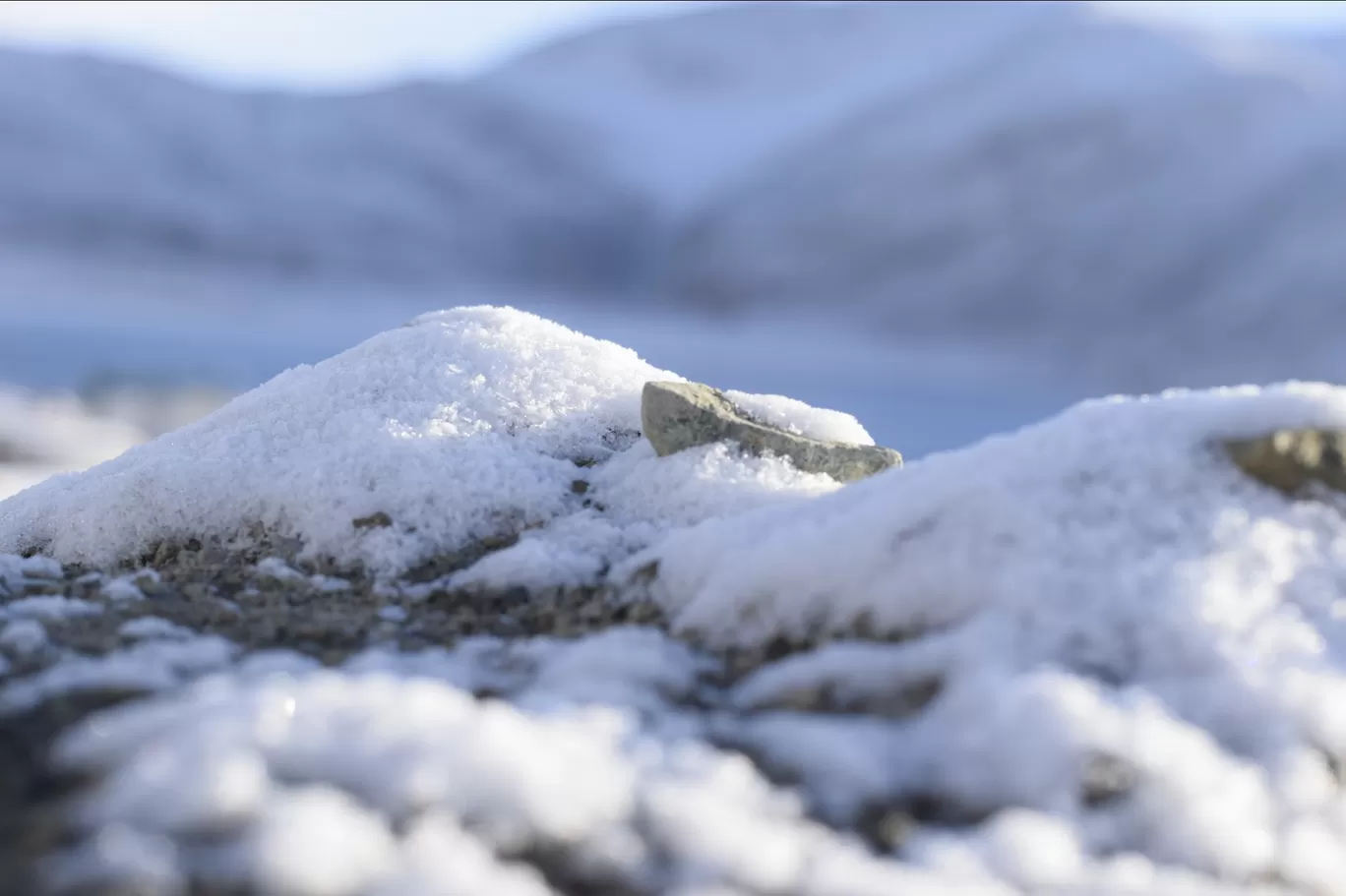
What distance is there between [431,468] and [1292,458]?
9.39ft

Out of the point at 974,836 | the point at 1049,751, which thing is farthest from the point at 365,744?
the point at 1049,751

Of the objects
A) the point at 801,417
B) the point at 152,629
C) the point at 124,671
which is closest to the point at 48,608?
the point at 152,629

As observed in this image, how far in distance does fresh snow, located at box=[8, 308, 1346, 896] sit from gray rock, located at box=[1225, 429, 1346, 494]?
0.15 ft

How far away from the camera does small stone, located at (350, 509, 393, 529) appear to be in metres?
4.11

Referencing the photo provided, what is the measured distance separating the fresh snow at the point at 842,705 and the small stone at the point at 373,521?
0.06 meters

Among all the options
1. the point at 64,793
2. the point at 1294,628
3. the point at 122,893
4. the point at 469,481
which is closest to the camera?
the point at 122,893

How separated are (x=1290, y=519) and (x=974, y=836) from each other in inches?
60.4

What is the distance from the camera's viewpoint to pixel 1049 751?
2.47 meters

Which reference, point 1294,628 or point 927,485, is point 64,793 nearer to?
point 927,485

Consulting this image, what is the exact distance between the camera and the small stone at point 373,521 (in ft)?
13.5

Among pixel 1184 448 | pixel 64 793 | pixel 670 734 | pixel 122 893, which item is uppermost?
pixel 1184 448

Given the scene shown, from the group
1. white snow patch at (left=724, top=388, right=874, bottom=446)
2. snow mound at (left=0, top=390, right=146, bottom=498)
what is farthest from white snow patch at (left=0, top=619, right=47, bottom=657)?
snow mound at (left=0, top=390, right=146, bottom=498)

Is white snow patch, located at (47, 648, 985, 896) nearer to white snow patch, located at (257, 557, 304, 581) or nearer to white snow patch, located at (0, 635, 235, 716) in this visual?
white snow patch, located at (0, 635, 235, 716)

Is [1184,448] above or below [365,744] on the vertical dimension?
above
